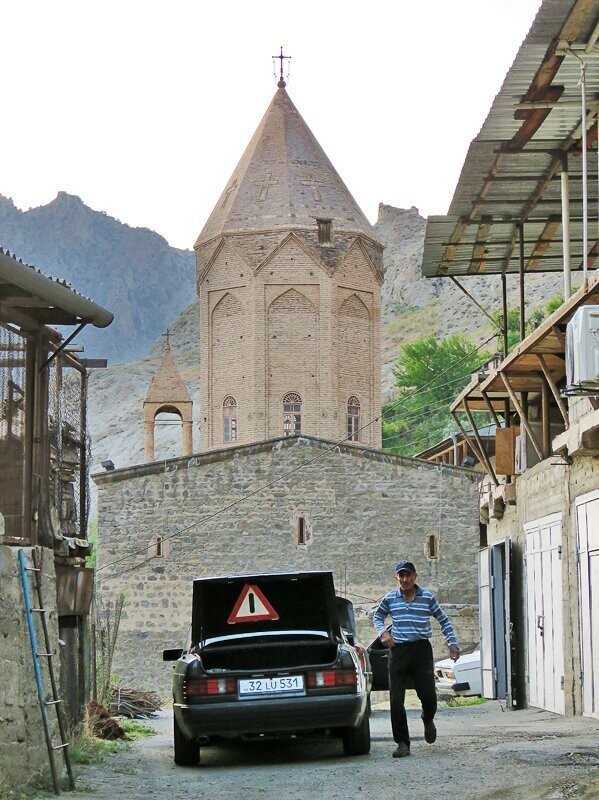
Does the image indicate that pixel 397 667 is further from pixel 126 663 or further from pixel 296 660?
pixel 126 663

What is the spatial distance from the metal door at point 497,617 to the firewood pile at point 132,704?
5.37 m

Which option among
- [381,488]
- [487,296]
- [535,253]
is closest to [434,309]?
[487,296]

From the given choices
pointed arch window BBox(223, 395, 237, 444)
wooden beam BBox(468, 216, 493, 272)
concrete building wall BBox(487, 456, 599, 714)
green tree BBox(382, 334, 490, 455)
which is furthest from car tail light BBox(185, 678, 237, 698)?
green tree BBox(382, 334, 490, 455)

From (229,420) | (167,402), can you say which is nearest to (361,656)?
(229,420)

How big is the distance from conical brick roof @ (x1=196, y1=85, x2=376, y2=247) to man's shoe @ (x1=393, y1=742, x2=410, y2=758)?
44.2m

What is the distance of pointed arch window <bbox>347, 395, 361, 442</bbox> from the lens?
55688 mm

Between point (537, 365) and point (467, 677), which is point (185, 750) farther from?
point (467, 677)

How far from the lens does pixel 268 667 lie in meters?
11.8

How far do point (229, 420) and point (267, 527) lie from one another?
70.8ft

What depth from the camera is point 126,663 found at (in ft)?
113

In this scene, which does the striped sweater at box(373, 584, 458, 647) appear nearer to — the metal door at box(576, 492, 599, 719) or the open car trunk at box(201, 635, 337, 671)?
the open car trunk at box(201, 635, 337, 671)

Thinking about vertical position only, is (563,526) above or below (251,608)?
above

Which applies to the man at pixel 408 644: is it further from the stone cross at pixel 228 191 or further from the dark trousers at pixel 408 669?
the stone cross at pixel 228 191

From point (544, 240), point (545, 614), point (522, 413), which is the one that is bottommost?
point (545, 614)
